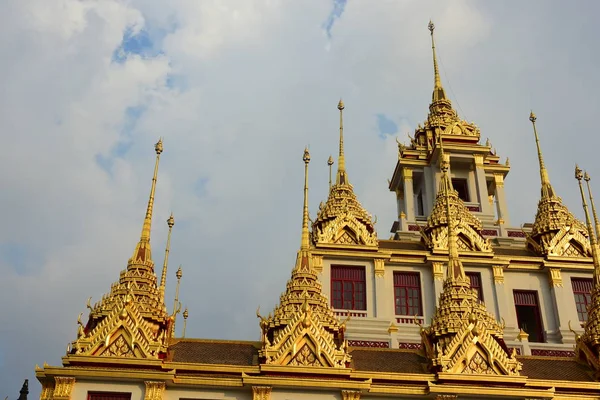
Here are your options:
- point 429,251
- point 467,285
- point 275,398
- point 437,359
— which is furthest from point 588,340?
Result: point 275,398

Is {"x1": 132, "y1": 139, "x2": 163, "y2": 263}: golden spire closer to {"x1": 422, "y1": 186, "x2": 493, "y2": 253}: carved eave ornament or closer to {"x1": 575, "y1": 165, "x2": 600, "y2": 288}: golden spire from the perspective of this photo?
{"x1": 422, "y1": 186, "x2": 493, "y2": 253}: carved eave ornament

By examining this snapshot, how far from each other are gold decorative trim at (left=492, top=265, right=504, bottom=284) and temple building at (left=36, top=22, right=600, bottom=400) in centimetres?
9

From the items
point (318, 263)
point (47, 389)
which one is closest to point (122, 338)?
point (47, 389)

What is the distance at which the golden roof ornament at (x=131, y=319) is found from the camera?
22.1m

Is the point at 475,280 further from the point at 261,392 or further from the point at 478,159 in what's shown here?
the point at 261,392

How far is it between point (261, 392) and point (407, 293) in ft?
41.2

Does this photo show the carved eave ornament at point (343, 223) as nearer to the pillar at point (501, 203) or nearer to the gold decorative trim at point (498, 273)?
the gold decorative trim at point (498, 273)

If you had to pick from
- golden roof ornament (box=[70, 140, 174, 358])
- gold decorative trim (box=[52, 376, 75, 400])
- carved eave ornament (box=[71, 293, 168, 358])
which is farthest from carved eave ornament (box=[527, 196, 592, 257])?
gold decorative trim (box=[52, 376, 75, 400])

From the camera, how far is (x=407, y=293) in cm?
3222

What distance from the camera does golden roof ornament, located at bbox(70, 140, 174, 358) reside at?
72.5ft

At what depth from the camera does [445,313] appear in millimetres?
24203

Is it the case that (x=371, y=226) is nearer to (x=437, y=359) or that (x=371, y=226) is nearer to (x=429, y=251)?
(x=429, y=251)

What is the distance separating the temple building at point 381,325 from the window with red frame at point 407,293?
0.07 m

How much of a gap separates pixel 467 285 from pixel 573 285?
1082 cm
